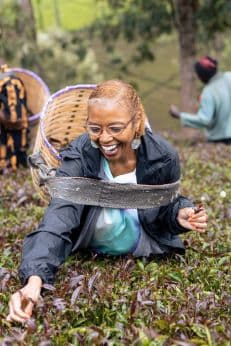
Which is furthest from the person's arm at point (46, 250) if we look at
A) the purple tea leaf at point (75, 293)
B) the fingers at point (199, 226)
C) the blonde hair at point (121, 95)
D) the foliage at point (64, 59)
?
the foliage at point (64, 59)

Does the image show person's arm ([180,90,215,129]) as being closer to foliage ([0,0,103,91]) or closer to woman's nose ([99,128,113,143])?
foliage ([0,0,103,91])

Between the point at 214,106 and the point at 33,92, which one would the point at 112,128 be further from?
the point at 214,106

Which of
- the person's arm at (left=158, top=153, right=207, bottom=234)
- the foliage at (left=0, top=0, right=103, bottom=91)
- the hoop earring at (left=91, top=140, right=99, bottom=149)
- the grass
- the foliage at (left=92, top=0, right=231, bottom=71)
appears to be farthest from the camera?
the grass

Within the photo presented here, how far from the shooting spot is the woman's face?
2.88m

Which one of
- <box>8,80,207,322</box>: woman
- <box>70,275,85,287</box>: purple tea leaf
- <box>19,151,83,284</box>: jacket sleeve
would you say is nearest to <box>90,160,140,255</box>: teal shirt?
<box>8,80,207,322</box>: woman

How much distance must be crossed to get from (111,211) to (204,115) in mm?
5026

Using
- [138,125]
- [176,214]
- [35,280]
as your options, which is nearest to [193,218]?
[176,214]

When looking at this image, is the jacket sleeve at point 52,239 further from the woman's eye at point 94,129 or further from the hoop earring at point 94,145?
the woman's eye at point 94,129

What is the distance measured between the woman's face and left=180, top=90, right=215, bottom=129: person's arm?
5.10 meters

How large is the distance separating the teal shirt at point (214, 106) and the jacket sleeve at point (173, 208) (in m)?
4.73

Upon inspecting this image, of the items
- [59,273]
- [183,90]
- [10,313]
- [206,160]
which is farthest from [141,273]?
[183,90]

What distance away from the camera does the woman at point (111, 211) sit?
9.30ft

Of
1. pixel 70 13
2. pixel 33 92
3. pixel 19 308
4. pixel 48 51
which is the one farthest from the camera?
pixel 70 13

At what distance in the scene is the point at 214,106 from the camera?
26.8 feet
